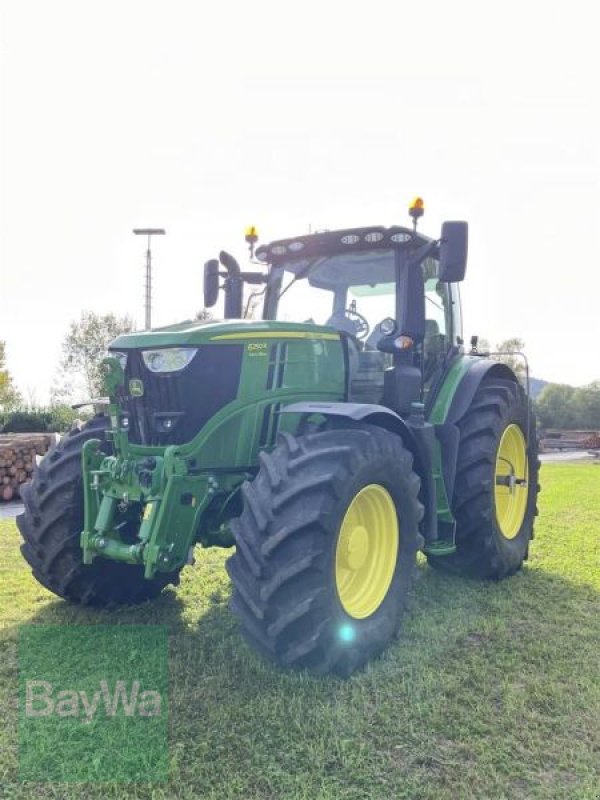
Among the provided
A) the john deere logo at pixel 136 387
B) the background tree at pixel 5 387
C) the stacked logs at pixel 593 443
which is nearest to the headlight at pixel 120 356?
the john deere logo at pixel 136 387

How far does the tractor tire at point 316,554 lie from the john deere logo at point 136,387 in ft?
3.07

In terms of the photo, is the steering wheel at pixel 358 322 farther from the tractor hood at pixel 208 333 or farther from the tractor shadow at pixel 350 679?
the tractor shadow at pixel 350 679

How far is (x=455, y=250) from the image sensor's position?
13.9 ft

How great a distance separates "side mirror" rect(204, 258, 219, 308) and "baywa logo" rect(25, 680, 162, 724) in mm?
2999

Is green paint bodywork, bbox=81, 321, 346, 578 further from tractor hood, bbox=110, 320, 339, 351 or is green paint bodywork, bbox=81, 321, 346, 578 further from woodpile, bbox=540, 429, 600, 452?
woodpile, bbox=540, 429, 600, 452

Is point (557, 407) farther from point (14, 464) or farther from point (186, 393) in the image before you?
point (186, 393)

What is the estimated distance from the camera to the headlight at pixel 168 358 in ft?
12.4

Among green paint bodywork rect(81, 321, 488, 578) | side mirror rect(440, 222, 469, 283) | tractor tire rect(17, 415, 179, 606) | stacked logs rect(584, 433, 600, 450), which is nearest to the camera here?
green paint bodywork rect(81, 321, 488, 578)

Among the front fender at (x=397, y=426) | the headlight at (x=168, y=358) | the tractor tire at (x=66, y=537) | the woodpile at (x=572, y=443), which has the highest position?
the headlight at (x=168, y=358)

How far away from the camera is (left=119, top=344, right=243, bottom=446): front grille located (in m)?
3.76

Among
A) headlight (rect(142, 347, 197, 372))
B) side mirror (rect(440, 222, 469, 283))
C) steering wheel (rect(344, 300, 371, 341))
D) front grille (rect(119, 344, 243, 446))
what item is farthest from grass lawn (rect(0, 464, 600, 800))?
side mirror (rect(440, 222, 469, 283))

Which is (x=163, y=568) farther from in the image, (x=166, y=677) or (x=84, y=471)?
(x=84, y=471)

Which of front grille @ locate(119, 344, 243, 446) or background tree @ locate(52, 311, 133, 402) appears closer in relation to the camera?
front grille @ locate(119, 344, 243, 446)

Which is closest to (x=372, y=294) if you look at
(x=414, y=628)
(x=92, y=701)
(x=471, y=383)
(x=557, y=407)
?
(x=471, y=383)
